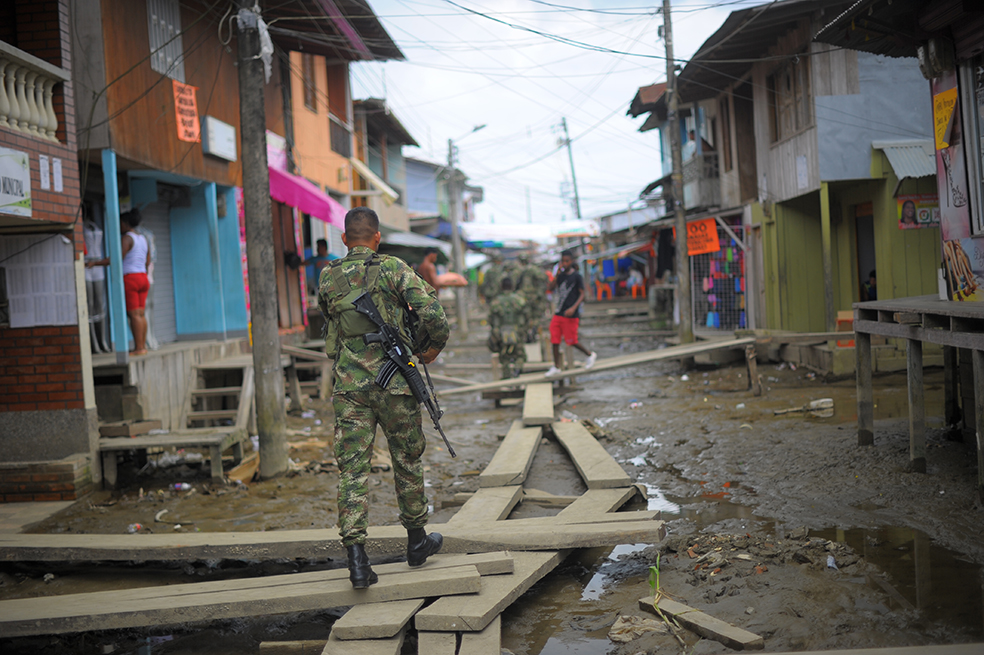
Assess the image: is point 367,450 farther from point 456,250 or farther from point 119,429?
point 456,250

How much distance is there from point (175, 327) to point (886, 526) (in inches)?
381

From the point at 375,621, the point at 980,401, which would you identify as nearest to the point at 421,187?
the point at 980,401

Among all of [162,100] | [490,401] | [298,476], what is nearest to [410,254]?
[490,401]

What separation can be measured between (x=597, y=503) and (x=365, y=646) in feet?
7.41

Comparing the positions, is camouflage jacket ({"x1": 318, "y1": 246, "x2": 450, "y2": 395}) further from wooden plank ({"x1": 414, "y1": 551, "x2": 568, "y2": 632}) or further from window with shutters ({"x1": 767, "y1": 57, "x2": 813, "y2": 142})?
window with shutters ({"x1": 767, "y1": 57, "x2": 813, "y2": 142})

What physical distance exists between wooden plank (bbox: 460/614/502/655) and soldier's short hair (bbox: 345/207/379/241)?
210cm

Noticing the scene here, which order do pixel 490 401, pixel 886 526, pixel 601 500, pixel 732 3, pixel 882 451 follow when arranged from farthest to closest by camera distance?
pixel 490 401
pixel 732 3
pixel 882 451
pixel 601 500
pixel 886 526

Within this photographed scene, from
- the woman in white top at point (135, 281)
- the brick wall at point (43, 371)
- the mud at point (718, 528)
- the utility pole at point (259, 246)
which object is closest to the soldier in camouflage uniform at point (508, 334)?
the mud at point (718, 528)

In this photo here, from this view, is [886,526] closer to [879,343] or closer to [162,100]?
[879,343]

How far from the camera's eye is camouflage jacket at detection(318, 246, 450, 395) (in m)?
3.94

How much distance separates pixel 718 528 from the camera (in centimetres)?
504

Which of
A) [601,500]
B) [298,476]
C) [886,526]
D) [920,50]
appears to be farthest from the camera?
[298,476]

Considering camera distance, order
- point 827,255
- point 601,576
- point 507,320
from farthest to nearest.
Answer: point 507,320 < point 827,255 < point 601,576

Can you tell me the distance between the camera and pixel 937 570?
3.96 metres
